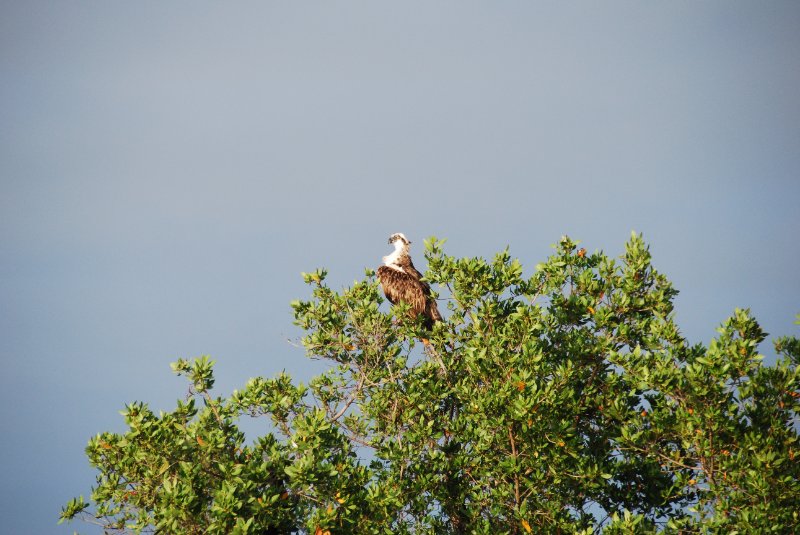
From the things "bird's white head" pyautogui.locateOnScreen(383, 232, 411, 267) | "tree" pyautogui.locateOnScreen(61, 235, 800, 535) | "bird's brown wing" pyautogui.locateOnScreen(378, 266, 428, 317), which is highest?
"bird's white head" pyautogui.locateOnScreen(383, 232, 411, 267)

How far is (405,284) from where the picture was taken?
19.5 metres

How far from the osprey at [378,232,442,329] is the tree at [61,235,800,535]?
2.12m

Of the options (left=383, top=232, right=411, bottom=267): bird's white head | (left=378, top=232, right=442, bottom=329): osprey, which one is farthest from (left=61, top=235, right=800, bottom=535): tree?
(left=383, top=232, right=411, bottom=267): bird's white head

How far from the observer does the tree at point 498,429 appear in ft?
41.1

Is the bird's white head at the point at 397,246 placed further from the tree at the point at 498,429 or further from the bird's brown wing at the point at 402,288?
the tree at the point at 498,429

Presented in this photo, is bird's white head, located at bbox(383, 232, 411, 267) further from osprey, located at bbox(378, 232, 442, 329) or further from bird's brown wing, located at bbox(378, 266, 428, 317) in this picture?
bird's brown wing, located at bbox(378, 266, 428, 317)

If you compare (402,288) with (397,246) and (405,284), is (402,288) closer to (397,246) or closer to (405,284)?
(405,284)

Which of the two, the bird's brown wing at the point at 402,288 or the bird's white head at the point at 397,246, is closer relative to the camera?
the bird's brown wing at the point at 402,288

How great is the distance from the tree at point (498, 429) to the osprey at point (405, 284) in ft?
6.96

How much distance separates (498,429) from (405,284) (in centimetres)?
655

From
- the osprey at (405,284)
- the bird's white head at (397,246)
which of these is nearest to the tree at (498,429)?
the osprey at (405,284)

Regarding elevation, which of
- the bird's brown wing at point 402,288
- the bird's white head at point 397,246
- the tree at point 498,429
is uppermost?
the bird's white head at point 397,246

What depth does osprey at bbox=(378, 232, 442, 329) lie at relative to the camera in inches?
719

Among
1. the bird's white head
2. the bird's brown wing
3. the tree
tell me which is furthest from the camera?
the bird's white head
